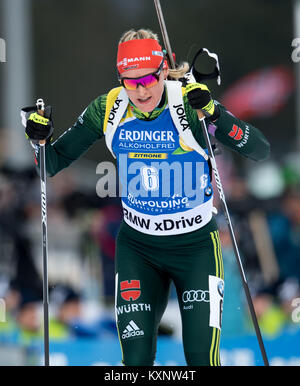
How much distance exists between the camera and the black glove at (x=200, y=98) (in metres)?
4.21

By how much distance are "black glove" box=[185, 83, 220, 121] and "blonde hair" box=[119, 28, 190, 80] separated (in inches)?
12.7

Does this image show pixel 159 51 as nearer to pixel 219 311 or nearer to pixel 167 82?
pixel 167 82

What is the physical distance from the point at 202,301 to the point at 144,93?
1.17 m

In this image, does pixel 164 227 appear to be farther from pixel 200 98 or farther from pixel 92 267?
pixel 92 267

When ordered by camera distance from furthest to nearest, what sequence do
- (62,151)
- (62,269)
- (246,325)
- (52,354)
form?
(62,269) < (246,325) < (52,354) < (62,151)

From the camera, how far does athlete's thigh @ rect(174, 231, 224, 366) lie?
165 inches

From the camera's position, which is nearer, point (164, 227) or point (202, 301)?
point (202, 301)

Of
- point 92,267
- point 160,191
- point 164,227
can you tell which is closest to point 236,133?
point 160,191

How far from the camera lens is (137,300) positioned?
430 cm
